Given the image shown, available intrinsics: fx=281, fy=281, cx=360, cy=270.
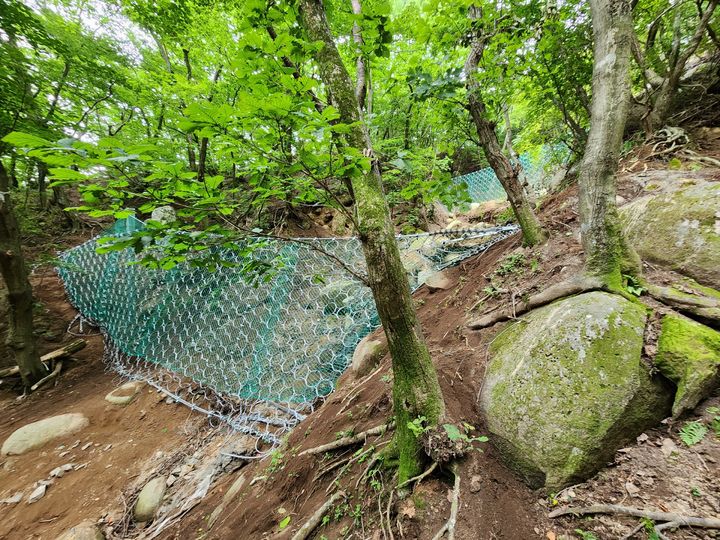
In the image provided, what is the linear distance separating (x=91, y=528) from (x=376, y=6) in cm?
365

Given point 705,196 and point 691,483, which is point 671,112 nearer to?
point 705,196

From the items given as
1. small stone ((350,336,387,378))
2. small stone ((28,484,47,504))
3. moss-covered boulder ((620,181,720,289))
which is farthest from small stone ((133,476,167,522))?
moss-covered boulder ((620,181,720,289))

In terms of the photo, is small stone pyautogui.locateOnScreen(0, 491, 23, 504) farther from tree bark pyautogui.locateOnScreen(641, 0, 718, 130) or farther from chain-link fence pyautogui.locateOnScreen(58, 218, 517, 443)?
tree bark pyautogui.locateOnScreen(641, 0, 718, 130)

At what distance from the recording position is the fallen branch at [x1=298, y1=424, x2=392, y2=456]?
1.45 meters

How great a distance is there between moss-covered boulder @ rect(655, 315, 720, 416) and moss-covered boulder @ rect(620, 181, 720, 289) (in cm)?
50

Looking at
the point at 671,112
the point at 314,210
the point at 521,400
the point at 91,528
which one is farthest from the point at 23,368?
the point at 671,112

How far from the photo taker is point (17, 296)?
3822 mm

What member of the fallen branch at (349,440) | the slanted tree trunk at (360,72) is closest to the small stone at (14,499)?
the fallen branch at (349,440)

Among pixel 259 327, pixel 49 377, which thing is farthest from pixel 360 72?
pixel 49 377

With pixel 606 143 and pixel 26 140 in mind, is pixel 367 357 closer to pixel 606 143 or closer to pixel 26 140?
pixel 606 143

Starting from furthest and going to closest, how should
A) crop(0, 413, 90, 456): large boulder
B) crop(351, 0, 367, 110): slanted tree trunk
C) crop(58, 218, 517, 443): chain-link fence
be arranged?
crop(0, 413, 90, 456): large boulder
crop(58, 218, 517, 443): chain-link fence
crop(351, 0, 367, 110): slanted tree trunk

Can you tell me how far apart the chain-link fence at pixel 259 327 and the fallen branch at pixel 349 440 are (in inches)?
34.9

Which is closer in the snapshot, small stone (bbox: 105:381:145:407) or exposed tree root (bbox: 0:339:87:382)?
small stone (bbox: 105:381:145:407)

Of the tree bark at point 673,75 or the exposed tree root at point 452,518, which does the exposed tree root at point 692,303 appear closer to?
the exposed tree root at point 452,518
